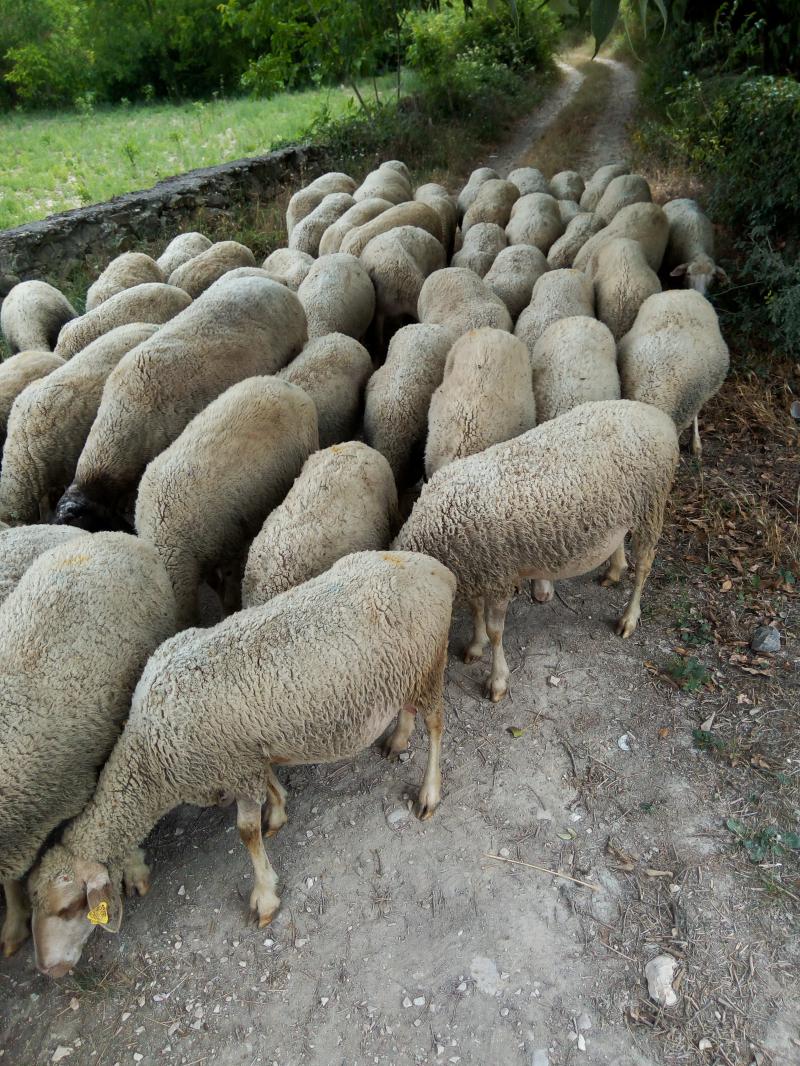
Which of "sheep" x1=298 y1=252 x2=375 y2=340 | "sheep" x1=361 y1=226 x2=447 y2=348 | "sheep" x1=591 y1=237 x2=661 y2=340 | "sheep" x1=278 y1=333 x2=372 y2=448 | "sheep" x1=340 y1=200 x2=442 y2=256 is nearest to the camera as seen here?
"sheep" x1=278 y1=333 x2=372 y2=448

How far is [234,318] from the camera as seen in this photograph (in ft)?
16.9

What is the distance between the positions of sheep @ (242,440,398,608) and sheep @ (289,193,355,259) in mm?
5531

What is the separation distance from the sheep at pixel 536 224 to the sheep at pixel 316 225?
2.29m

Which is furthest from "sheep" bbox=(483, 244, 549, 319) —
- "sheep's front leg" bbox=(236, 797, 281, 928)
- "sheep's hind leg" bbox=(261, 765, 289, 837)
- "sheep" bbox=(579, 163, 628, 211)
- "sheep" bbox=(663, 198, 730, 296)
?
"sheep's front leg" bbox=(236, 797, 281, 928)

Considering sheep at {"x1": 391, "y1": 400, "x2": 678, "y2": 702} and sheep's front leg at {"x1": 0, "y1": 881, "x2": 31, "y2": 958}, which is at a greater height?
sheep at {"x1": 391, "y1": 400, "x2": 678, "y2": 702}

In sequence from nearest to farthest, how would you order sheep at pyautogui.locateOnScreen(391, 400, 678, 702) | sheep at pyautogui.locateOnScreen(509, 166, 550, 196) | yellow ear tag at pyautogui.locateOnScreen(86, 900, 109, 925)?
yellow ear tag at pyautogui.locateOnScreen(86, 900, 109, 925)
sheep at pyautogui.locateOnScreen(391, 400, 678, 702)
sheep at pyautogui.locateOnScreen(509, 166, 550, 196)

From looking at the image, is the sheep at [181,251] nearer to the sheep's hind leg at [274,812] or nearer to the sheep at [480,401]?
the sheep at [480,401]

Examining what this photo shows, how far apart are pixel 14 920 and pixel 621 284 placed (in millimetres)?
5855

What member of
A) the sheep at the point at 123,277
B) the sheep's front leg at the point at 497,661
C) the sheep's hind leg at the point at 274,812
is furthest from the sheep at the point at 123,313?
the sheep's hind leg at the point at 274,812

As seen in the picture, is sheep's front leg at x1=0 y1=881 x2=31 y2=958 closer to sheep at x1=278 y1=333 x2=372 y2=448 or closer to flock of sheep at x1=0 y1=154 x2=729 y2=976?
flock of sheep at x1=0 y1=154 x2=729 y2=976

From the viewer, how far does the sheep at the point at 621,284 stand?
5.47 metres

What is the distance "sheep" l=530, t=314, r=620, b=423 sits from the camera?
427 cm

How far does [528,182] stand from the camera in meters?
9.66

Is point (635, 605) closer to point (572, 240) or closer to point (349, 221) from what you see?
point (572, 240)
